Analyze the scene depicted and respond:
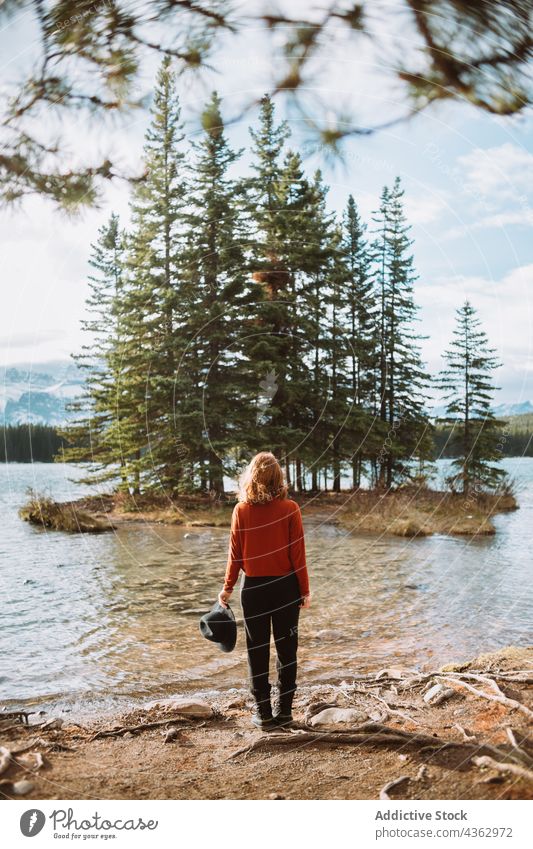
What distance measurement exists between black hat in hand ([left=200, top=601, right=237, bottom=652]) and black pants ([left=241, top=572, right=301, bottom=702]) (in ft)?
0.26

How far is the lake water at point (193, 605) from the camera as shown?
429 centimetres

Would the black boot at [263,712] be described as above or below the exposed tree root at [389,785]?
below

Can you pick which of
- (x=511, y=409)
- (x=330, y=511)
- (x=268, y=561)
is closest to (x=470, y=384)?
(x=511, y=409)

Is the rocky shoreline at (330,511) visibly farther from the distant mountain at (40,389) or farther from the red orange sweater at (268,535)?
the red orange sweater at (268,535)

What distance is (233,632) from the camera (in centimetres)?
305

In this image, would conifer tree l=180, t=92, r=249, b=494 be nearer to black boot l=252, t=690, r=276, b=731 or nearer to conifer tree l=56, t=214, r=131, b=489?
conifer tree l=56, t=214, r=131, b=489

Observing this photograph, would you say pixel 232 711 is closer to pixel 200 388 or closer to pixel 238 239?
pixel 200 388

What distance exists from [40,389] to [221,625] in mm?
1596

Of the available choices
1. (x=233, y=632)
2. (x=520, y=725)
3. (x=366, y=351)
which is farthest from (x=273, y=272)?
(x=520, y=725)

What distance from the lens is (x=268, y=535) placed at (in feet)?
9.49

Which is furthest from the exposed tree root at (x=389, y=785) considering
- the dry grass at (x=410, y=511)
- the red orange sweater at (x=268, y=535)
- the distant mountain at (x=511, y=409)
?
the dry grass at (x=410, y=511)

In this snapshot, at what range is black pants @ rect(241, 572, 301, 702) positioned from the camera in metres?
2.95

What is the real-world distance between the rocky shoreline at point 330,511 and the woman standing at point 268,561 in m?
1.52

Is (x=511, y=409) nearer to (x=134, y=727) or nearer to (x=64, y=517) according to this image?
(x=134, y=727)
